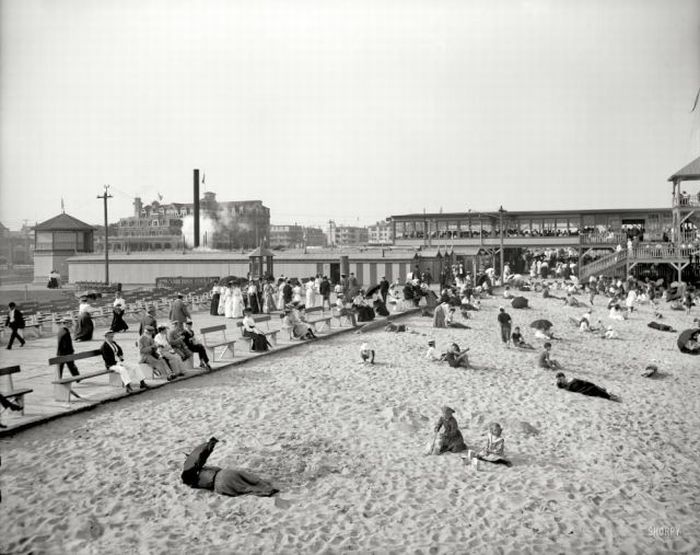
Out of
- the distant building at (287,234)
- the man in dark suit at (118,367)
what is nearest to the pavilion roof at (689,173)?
the man in dark suit at (118,367)

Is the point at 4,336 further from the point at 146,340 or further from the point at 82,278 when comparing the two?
the point at 82,278

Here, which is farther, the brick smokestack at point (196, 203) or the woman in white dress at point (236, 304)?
the brick smokestack at point (196, 203)

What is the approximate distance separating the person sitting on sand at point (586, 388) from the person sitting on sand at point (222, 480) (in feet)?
24.8

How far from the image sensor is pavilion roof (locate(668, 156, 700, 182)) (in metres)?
34.9

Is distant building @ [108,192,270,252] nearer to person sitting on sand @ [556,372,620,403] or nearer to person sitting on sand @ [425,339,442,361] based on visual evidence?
person sitting on sand @ [425,339,442,361]

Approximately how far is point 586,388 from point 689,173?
93.3ft

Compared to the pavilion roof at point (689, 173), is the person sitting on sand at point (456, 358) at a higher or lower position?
lower

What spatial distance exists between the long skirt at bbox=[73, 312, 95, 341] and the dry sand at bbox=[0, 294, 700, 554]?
5471mm

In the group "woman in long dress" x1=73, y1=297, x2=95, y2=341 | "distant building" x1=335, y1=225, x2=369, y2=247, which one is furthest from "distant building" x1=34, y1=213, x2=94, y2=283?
"distant building" x1=335, y1=225, x2=369, y2=247

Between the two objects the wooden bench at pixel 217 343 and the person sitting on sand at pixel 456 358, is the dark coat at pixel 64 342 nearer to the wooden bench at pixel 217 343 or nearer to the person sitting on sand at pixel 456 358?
the wooden bench at pixel 217 343

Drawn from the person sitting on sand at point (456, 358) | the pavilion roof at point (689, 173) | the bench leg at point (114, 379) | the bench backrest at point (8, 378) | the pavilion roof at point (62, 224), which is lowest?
the person sitting on sand at point (456, 358)

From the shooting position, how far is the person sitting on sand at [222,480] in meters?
7.15

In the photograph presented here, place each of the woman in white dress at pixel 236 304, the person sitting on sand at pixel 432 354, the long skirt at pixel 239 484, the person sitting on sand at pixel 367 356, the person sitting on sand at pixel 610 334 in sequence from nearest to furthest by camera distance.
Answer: the long skirt at pixel 239 484, the person sitting on sand at pixel 367 356, the person sitting on sand at pixel 432 354, the person sitting on sand at pixel 610 334, the woman in white dress at pixel 236 304

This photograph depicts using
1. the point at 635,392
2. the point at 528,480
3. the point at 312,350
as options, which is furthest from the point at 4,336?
the point at 635,392
